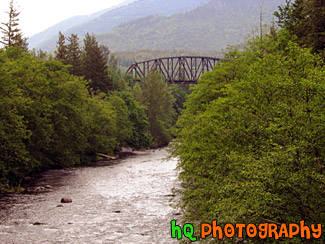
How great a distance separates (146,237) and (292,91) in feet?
37.5

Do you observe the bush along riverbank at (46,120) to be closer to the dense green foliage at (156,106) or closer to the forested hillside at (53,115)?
the forested hillside at (53,115)

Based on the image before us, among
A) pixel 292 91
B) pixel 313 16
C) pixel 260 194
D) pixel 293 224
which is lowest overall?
pixel 293 224

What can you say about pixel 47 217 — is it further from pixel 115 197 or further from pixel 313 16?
pixel 313 16

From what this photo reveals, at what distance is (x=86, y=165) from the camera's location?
→ 183 feet

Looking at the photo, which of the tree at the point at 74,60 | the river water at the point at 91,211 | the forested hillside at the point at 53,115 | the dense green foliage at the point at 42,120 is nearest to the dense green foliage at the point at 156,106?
the forested hillside at the point at 53,115

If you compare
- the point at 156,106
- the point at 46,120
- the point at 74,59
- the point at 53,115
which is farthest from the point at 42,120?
the point at 156,106

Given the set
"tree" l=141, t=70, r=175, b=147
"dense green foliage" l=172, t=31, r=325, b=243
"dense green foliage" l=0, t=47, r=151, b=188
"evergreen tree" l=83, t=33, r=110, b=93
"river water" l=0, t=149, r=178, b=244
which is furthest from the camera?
"tree" l=141, t=70, r=175, b=147

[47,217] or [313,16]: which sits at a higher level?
[313,16]

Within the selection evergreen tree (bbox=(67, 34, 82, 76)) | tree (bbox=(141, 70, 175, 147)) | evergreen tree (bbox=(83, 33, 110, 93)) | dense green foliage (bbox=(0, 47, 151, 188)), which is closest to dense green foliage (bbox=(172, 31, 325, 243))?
dense green foliage (bbox=(0, 47, 151, 188))

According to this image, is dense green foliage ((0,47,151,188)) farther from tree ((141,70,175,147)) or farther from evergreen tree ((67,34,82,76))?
tree ((141,70,175,147))

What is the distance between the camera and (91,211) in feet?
91.7

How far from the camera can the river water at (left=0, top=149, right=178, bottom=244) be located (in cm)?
2202

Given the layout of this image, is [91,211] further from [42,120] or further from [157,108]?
[157,108]

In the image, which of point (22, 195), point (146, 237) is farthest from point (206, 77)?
point (146, 237)
